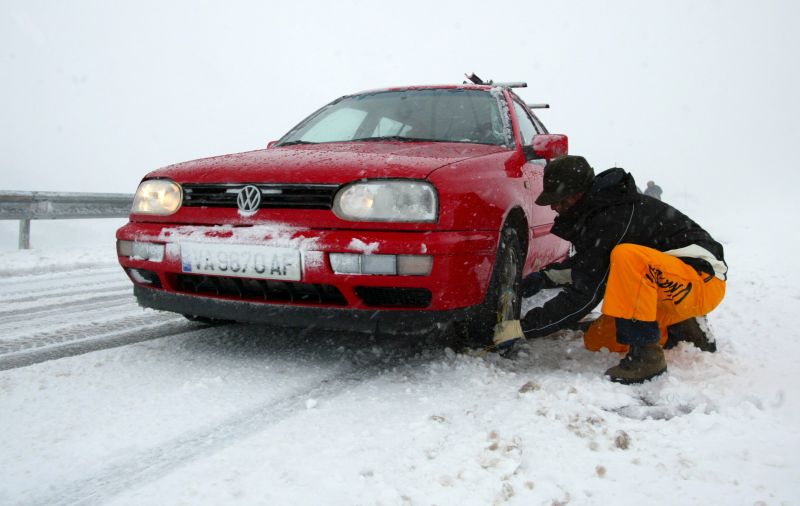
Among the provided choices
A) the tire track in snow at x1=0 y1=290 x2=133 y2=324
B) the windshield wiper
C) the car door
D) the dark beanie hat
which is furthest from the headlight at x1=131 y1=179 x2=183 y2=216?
the car door

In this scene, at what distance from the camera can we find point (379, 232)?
2.30 metres

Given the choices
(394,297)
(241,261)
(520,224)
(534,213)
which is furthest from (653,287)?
(241,261)

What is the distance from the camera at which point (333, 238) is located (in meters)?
2.29

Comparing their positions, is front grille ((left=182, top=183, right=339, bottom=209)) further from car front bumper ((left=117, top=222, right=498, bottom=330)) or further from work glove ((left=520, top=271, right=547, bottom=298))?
work glove ((left=520, top=271, right=547, bottom=298))

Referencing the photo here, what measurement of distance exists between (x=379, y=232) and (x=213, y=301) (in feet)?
2.51

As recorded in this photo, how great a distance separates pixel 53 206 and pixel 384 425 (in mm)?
Result: 6907

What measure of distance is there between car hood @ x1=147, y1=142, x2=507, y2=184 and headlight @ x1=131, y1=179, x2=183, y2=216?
40mm

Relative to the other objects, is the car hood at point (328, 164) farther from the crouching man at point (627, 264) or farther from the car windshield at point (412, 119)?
the crouching man at point (627, 264)

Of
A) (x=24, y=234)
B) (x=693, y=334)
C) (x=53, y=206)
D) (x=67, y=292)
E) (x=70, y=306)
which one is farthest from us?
(x=53, y=206)

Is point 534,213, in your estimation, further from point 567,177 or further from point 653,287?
point 653,287

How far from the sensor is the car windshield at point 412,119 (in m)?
3.29

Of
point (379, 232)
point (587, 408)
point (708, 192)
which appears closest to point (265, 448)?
point (379, 232)

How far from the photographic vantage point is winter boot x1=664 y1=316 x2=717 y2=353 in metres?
2.88

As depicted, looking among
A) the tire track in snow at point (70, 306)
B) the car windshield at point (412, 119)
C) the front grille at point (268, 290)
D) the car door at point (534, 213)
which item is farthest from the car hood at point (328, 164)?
the tire track in snow at point (70, 306)
